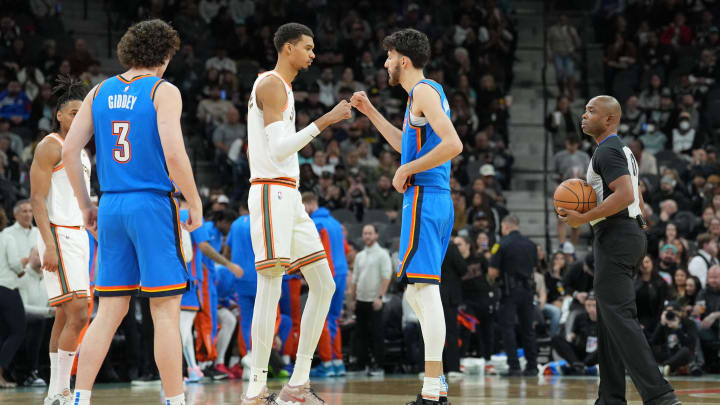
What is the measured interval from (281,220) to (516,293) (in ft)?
23.9

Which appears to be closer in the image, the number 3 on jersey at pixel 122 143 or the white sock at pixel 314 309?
the number 3 on jersey at pixel 122 143

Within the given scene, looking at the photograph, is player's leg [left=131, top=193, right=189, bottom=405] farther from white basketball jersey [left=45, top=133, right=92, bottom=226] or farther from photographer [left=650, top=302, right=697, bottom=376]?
photographer [left=650, top=302, right=697, bottom=376]

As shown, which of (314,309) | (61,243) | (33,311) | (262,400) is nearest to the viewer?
(262,400)

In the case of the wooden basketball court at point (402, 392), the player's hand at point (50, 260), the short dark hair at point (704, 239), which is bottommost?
the wooden basketball court at point (402, 392)

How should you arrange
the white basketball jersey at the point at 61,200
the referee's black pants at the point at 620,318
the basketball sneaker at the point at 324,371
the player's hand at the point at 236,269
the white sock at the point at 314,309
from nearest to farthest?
the referee's black pants at the point at 620,318 → the white sock at the point at 314,309 → the white basketball jersey at the point at 61,200 → the player's hand at the point at 236,269 → the basketball sneaker at the point at 324,371

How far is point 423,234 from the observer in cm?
713

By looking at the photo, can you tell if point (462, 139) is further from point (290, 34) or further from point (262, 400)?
point (262, 400)

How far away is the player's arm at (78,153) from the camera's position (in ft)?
20.2

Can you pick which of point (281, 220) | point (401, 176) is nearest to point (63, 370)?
point (281, 220)

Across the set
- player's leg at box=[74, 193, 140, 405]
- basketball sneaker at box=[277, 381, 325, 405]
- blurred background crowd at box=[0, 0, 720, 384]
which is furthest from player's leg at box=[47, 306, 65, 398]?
blurred background crowd at box=[0, 0, 720, 384]

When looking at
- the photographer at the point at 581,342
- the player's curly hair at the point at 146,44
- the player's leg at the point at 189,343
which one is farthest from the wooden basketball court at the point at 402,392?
the player's curly hair at the point at 146,44

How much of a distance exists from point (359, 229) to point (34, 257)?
6.70 metres

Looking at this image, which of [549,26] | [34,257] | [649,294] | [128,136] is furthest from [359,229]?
[128,136]

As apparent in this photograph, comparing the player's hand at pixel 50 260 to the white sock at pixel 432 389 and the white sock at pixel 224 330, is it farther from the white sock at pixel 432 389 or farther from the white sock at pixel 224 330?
the white sock at pixel 224 330
